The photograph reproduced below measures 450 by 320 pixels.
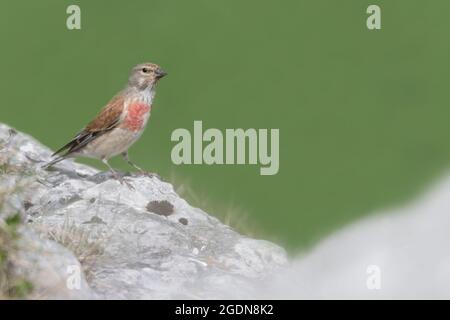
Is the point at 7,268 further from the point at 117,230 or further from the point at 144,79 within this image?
the point at 144,79

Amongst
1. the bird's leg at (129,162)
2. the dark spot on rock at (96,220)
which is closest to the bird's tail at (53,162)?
the bird's leg at (129,162)

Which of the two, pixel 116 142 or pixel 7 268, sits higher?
pixel 116 142

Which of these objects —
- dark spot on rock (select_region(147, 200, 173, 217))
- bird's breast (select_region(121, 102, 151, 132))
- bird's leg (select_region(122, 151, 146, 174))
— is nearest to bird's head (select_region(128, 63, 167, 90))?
bird's breast (select_region(121, 102, 151, 132))

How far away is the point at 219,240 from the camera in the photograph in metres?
10.8

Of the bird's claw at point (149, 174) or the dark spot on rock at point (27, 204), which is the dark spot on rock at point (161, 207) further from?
the dark spot on rock at point (27, 204)

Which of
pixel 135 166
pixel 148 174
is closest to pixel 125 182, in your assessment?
pixel 148 174

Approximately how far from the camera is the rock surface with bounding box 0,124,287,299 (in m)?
9.03

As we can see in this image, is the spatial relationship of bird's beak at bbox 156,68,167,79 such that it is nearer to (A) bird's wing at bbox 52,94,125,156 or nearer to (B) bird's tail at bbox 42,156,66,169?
(A) bird's wing at bbox 52,94,125,156

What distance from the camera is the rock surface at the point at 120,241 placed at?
9031 mm

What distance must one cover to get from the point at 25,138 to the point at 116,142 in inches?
48.3

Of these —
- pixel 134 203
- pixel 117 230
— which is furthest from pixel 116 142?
pixel 117 230

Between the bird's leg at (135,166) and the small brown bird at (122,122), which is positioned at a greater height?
the small brown bird at (122,122)

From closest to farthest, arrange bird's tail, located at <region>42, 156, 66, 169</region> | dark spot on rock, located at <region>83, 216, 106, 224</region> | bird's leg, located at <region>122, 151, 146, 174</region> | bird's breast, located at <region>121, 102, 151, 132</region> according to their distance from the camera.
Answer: dark spot on rock, located at <region>83, 216, 106, 224</region> < bird's leg, located at <region>122, 151, 146, 174</region> < bird's tail, located at <region>42, 156, 66, 169</region> < bird's breast, located at <region>121, 102, 151, 132</region>

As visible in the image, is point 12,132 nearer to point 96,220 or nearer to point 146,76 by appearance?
point 146,76
